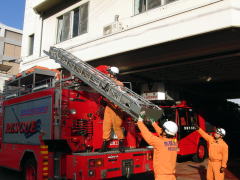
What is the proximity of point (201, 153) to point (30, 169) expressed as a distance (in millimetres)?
8456

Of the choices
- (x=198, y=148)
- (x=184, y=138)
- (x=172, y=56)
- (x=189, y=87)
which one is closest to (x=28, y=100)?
(x=172, y=56)

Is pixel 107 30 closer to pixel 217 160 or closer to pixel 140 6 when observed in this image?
pixel 140 6

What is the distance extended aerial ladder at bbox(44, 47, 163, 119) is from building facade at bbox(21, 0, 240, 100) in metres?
3.27

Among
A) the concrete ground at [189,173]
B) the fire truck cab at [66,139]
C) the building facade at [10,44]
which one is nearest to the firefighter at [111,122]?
the fire truck cab at [66,139]

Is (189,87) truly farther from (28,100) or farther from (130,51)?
(28,100)

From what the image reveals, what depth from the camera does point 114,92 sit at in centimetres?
659

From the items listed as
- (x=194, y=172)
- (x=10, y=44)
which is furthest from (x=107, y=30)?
(x=10, y=44)

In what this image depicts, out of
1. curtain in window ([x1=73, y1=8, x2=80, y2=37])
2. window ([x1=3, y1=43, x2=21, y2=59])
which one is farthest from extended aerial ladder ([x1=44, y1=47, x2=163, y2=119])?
window ([x1=3, y1=43, x2=21, y2=59])

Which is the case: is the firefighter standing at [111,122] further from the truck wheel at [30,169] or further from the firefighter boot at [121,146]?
the truck wheel at [30,169]

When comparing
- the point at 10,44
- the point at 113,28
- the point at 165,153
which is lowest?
the point at 165,153

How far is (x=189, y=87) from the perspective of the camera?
1753 centimetres

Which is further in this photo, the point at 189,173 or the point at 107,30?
the point at 107,30

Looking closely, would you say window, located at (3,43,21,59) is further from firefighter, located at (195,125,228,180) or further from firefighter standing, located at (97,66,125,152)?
firefighter, located at (195,125,228,180)

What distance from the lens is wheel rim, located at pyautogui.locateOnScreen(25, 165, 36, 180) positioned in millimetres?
7220
